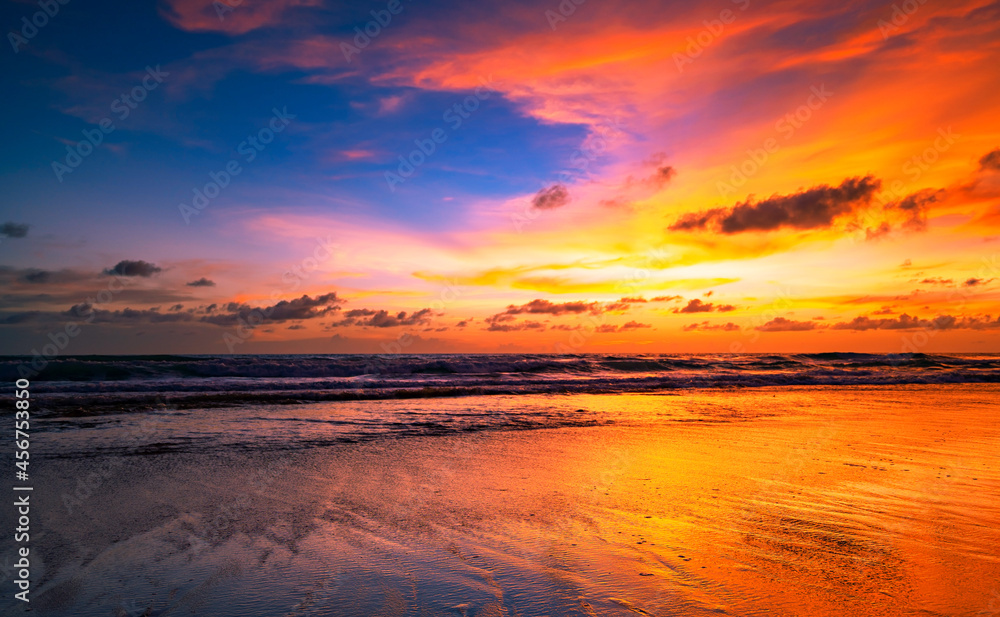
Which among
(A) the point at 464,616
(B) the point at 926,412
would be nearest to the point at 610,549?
(A) the point at 464,616

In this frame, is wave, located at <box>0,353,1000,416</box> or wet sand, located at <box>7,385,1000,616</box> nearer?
wet sand, located at <box>7,385,1000,616</box>

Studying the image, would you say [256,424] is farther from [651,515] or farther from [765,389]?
[765,389]

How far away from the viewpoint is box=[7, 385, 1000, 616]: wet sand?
12.1ft

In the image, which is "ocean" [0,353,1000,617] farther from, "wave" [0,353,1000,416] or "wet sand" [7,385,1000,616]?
"wave" [0,353,1000,416]

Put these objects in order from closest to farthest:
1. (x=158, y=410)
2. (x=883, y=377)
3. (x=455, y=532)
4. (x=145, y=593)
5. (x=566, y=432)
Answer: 1. (x=145, y=593)
2. (x=455, y=532)
3. (x=566, y=432)
4. (x=158, y=410)
5. (x=883, y=377)

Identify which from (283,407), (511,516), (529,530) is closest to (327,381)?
(283,407)

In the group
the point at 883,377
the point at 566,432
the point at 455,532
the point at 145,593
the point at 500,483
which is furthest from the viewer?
the point at 883,377

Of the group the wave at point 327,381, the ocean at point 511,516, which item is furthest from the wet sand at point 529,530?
the wave at point 327,381

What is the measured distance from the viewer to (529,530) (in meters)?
5.17

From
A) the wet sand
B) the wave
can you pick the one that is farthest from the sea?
the wet sand

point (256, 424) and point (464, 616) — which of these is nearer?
point (464, 616)

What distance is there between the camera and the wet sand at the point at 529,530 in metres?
3.70

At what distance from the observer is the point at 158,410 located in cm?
1501

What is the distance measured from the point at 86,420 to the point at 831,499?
54.0ft
